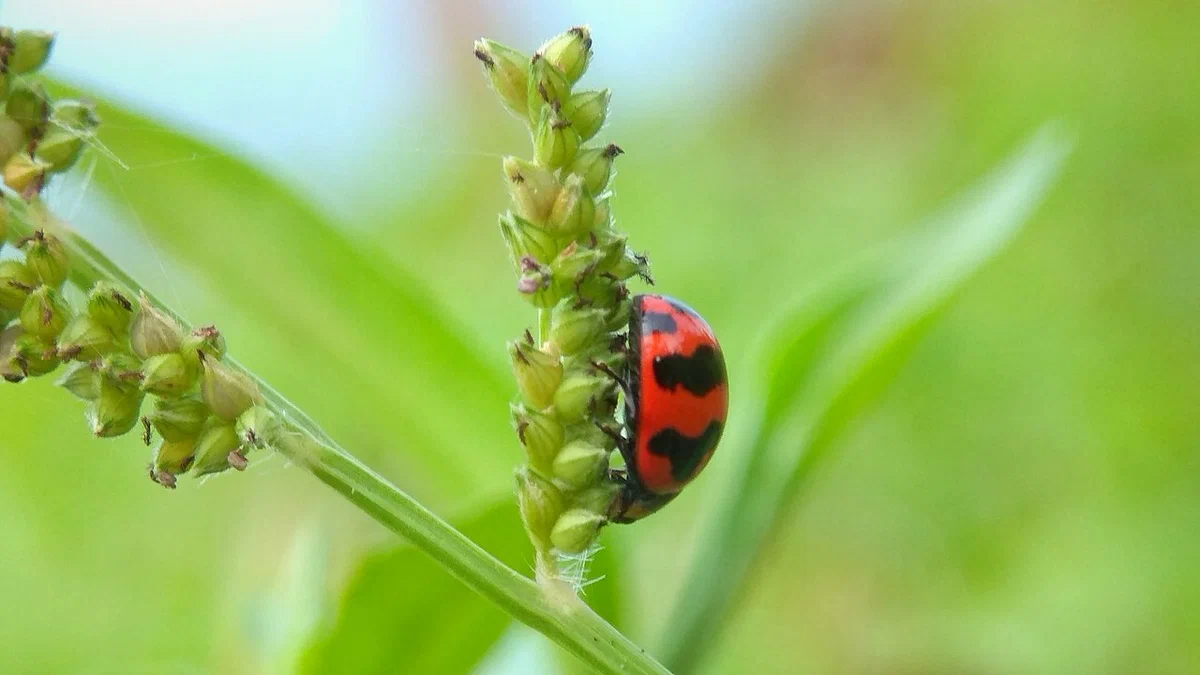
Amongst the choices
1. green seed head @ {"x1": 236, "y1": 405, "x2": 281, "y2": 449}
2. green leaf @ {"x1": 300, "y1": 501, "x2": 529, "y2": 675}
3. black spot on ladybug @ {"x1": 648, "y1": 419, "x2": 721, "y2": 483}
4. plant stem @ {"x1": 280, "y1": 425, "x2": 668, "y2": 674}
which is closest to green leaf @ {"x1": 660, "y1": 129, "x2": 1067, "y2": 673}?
black spot on ladybug @ {"x1": 648, "y1": 419, "x2": 721, "y2": 483}

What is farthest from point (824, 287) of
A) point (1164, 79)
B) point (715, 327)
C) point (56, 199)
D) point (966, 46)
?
point (966, 46)

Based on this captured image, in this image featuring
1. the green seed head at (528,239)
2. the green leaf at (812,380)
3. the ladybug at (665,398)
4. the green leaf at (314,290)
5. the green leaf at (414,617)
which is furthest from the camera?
the green leaf at (314,290)

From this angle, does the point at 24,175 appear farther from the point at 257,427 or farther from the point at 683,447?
the point at 683,447

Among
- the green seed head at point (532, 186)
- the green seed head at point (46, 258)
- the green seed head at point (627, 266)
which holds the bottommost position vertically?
the green seed head at point (46, 258)

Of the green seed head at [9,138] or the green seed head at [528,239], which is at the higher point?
the green seed head at [528,239]

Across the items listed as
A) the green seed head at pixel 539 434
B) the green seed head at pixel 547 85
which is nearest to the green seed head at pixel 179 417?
the green seed head at pixel 539 434

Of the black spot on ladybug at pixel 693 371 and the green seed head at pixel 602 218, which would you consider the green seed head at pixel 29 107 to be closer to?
the green seed head at pixel 602 218

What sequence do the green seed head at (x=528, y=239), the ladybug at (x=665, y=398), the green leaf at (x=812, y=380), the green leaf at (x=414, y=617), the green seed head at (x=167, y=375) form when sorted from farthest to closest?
1. the green leaf at (x=812, y=380)
2. the ladybug at (x=665, y=398)
3. the green leaf at (x=414, y=617)
4. the green seed head at (x=528, y=239)
5. the green seed head at (x=167, y=375)
